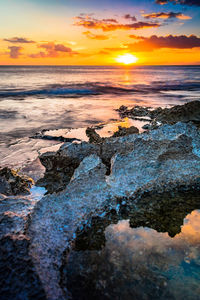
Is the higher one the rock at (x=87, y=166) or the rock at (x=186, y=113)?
the rock at (x=186, y=113)

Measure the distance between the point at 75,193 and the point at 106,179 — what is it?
73 centimetres

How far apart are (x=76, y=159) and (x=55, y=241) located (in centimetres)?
239

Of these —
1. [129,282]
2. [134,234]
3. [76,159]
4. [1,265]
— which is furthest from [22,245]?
[76,159]

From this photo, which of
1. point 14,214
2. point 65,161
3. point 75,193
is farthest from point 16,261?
point 65,161

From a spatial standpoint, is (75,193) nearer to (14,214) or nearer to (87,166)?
(87,166)

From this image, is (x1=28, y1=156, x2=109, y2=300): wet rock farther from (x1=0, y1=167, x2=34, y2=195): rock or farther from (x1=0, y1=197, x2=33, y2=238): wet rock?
(x1=0, y1=167, x2=34, y2=195): rock

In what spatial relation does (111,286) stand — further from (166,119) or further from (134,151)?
(166,119)

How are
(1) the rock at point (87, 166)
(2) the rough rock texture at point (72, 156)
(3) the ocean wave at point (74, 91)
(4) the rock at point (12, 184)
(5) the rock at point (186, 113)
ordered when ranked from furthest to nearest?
(3) the ocean wave at point (74, 91) < (5) the rock at point (186, 113) < (2) the rough rock texture at point (72, 156) < (4) the rock at point (12, 184) < (1) the rock at point (87, 166)

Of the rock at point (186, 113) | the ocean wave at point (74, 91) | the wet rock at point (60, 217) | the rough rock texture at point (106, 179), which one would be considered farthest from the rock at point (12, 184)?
the ocean wave at point (74, 91)

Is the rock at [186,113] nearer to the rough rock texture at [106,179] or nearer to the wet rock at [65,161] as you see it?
the rough rock texture at [106,179]

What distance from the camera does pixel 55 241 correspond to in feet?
9.91

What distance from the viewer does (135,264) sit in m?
A: 2.99

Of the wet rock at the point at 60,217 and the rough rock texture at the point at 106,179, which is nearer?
the wet rock at the point at 60,217

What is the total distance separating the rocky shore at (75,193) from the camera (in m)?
2.46
